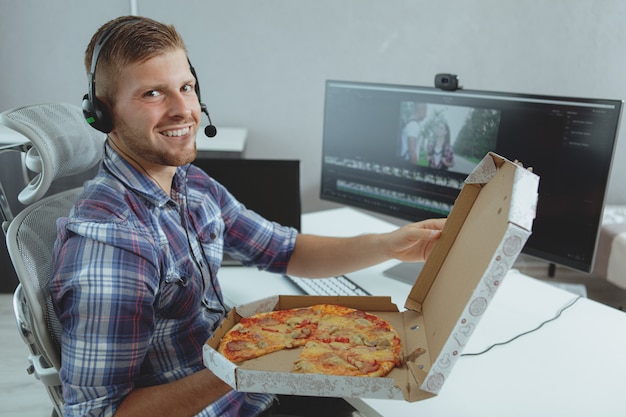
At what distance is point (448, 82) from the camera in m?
1.41

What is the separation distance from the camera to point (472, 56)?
271 centimetres

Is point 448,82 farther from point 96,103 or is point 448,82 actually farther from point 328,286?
point 96,103

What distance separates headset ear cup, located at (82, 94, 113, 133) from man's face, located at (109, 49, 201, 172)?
2 centimetres

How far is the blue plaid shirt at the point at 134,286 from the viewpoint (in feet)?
2.96

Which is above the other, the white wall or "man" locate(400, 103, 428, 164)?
the white wall

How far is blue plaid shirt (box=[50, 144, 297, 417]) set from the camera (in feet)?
2.96

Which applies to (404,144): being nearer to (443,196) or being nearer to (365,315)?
(443,196)

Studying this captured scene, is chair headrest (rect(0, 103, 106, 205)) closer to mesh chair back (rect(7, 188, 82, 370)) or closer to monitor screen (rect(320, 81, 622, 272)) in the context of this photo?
mesh chair back (rect(7, 188, 82, 370))

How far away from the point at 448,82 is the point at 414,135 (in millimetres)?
165

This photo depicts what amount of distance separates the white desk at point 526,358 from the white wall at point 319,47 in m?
1.38

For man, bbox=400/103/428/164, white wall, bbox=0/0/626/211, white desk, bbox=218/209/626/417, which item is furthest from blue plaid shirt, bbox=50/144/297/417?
white wall, bbox=0/0/626/211

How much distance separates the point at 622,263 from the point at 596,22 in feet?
3.66

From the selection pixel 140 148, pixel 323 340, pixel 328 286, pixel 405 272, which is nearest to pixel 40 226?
pixel 140 148

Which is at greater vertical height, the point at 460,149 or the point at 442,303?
the point at 460,149
